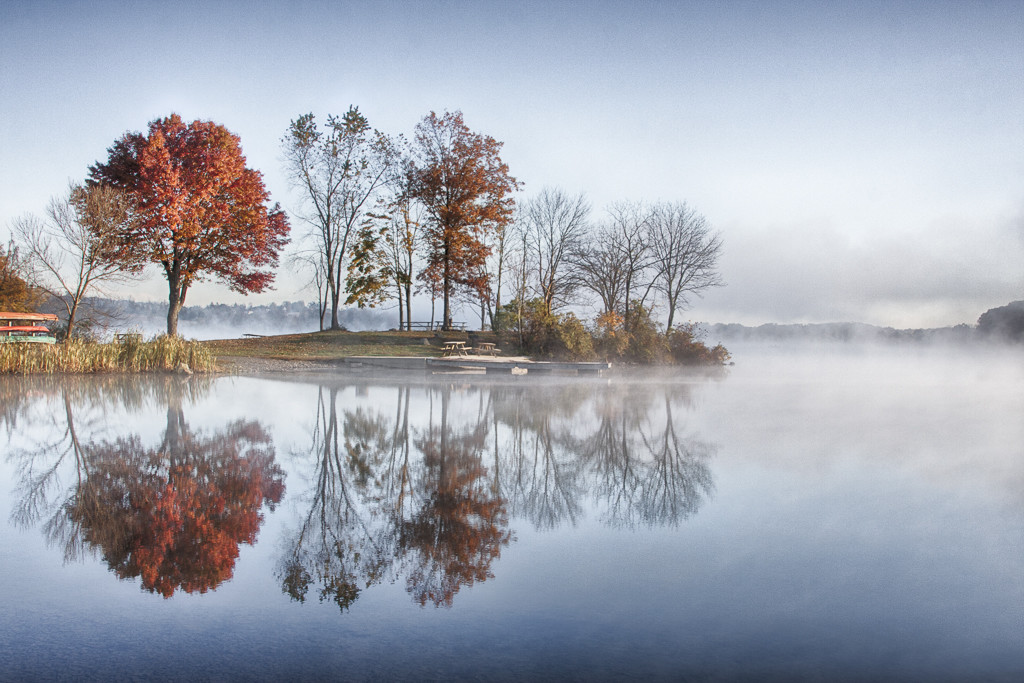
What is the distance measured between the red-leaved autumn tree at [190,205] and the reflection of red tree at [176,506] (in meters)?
19.0

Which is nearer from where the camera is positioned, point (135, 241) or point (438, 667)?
point (438, 667)

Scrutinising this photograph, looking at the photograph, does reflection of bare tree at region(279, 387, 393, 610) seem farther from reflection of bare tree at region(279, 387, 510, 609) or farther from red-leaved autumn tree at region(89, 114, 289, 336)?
red-leaved autumn tree at region(89, 114, 289, 336)

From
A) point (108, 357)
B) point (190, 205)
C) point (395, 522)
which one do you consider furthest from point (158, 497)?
point (190, 205)

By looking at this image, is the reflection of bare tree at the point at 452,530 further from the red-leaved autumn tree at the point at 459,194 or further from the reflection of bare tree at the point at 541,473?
the red-leaved autumn tree at the point at 459,194

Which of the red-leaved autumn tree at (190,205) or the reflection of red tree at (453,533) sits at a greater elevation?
the red-leaved autumn tree at (190,205)

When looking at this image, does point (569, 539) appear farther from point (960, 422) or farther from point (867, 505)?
point (960, 422)

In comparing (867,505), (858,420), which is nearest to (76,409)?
(867,505)

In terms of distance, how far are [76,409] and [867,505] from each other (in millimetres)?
11051

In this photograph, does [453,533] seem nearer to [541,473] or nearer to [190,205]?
[541,473]

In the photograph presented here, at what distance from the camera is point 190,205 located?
81.0 feet

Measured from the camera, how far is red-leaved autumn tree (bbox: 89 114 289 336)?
24.1 meters

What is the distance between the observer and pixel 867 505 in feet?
18.2

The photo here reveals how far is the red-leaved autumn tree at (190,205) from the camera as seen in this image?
949 inches

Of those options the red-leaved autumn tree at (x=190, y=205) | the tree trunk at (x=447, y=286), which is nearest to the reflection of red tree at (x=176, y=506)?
the red-leaved autumn tree at (x=190, y=205)
